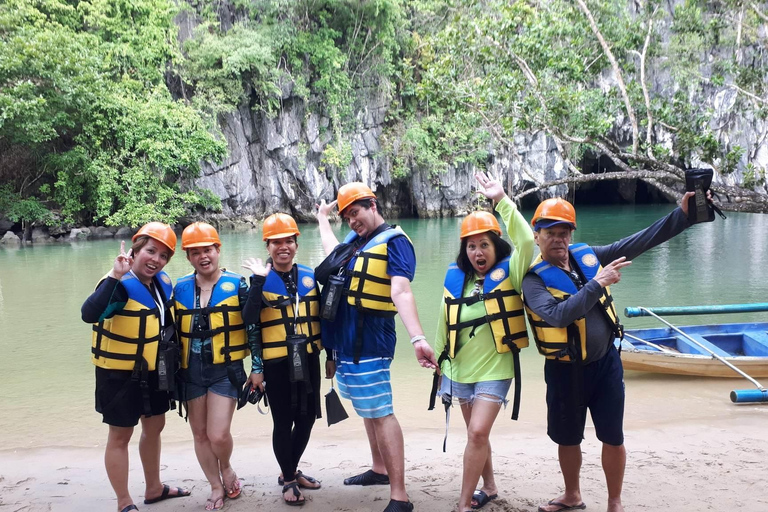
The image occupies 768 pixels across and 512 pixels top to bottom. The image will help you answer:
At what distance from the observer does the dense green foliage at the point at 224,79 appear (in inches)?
467

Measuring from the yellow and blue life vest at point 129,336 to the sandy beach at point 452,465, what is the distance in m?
0.83

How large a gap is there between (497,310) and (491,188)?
1.79 feet

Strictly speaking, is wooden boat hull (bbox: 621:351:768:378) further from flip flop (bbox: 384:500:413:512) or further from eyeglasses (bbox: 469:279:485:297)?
flip flop (bbox: 384:500:413:512)

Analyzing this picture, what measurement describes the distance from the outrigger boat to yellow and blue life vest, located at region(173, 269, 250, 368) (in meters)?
3.82

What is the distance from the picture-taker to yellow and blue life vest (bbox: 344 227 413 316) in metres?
2.74

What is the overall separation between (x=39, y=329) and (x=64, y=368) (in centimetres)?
232

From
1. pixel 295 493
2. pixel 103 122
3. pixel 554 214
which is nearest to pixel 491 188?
pixel 554 214

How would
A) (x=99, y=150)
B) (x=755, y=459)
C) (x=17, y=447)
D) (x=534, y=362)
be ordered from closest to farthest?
(x=755, y=459) → (x=17, y=447) → (x=534, y=362) → (x=99, y=150)

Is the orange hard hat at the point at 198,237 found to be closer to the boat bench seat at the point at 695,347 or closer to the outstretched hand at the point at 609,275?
the outstretched hand at the point at 609,275

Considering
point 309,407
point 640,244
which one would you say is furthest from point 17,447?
point 640,244

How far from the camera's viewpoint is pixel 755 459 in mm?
3664

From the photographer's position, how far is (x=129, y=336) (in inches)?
108

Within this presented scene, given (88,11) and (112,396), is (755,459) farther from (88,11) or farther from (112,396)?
(88,11)

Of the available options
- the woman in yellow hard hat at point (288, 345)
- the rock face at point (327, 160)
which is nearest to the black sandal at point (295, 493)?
the woman in yellow hard hat at point (288, 345)
